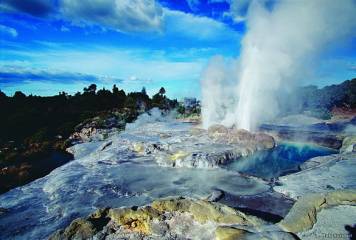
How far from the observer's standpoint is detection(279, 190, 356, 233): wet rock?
277 inches

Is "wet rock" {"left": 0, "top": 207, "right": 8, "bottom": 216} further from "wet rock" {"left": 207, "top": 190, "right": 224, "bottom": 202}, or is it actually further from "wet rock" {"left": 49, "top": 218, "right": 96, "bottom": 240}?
"wet rock" {"left": 207, "top": 190, "right": 224, "bottom": 202}

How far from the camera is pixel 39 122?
98.5 feet

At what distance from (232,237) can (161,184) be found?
18.1 ft

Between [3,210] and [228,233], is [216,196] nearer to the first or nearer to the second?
[228,233]

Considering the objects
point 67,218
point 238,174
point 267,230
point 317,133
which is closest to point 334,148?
point 317,133

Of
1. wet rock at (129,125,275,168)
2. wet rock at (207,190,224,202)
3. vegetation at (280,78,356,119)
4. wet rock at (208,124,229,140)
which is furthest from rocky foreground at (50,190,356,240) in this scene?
vegetation at (280,78,356,119)

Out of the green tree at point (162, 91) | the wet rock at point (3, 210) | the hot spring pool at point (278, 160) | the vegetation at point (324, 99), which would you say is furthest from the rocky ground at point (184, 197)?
the green tree at point (162, 91)

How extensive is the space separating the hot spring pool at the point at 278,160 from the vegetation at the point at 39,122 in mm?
9862

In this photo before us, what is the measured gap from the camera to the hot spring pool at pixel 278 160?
45.3 ft

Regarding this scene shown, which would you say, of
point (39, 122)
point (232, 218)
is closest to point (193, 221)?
point (232, 218)

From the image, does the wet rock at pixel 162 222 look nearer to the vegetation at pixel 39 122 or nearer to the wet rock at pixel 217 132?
the vegetation at pixel 39 122

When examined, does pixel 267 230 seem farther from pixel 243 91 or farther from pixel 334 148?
pixel 243 91

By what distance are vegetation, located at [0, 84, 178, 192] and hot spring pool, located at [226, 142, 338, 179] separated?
9.86m

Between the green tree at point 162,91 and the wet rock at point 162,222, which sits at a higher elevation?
the green tree at point 162,91
